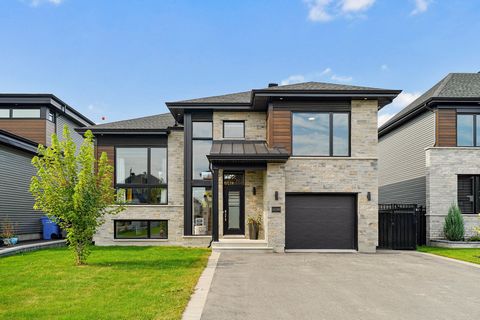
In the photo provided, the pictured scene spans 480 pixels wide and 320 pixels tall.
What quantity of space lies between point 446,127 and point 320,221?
23.6ft

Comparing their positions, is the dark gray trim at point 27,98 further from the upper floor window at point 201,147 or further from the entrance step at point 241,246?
the entrance step at point 241,246

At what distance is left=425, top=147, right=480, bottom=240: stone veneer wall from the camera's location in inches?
634

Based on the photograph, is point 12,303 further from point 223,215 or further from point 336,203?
point 336,203

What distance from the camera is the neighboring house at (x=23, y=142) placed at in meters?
16.1

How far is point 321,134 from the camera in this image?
14266mm

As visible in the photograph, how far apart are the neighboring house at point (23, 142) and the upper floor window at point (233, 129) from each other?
9040mm

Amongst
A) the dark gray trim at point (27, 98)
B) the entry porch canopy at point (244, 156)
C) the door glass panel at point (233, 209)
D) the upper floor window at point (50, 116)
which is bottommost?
the door glass panel at point (233, 209)

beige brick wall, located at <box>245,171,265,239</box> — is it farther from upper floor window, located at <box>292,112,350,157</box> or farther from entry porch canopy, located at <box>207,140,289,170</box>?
upper floor window, located at <box>292,112,350,157</box>

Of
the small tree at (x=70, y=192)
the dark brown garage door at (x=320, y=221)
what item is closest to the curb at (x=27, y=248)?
the small tree at (x=70, y=192)

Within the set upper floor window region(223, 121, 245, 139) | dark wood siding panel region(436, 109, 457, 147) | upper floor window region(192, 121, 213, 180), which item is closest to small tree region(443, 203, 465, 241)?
dark wood siding panel region(436, 109, 457, 147)

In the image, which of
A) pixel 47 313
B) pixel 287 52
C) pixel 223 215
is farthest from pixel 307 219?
pixel 287 52

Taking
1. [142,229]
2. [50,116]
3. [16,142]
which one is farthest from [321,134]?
[50,116]

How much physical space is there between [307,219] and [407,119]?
912 centimetres

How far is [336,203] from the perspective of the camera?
14.3m
